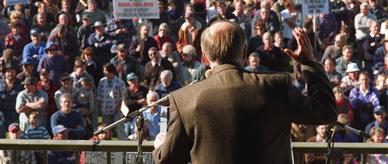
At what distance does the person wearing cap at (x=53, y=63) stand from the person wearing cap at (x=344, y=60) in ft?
15.2

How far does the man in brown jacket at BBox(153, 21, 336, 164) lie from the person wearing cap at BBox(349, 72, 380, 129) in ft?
36.0

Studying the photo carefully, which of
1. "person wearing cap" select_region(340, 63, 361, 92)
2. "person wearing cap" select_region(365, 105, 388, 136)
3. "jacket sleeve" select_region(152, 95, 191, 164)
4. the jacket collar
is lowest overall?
"person wearing cap" select_region(365, 105, 388, 136)

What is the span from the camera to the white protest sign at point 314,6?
1780 cm

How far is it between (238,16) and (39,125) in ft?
24.0

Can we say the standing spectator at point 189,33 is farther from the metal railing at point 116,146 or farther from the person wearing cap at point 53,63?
the metal railing at point 116,146

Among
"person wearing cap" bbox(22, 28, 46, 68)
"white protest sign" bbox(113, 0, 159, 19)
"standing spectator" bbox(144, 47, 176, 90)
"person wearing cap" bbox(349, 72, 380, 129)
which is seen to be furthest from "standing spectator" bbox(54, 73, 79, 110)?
"person wearing cap" bbox(349, 72, 380, 129)

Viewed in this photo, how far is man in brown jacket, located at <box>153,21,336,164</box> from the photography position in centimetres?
440

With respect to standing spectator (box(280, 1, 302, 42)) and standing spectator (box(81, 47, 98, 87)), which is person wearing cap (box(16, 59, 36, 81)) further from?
A: standing spectator (box(280, 1, 302, 42))

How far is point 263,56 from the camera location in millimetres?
17312

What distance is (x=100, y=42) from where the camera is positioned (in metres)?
18.3

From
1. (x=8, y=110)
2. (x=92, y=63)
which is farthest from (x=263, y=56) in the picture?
(x=8, y=110)

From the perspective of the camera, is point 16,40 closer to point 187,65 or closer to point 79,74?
point 79,74

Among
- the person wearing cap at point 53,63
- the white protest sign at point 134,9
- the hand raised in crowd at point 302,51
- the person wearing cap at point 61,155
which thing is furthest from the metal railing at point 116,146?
the white protest sign at point 134,9

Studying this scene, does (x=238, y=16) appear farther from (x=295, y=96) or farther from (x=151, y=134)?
(x=295, y=96)
